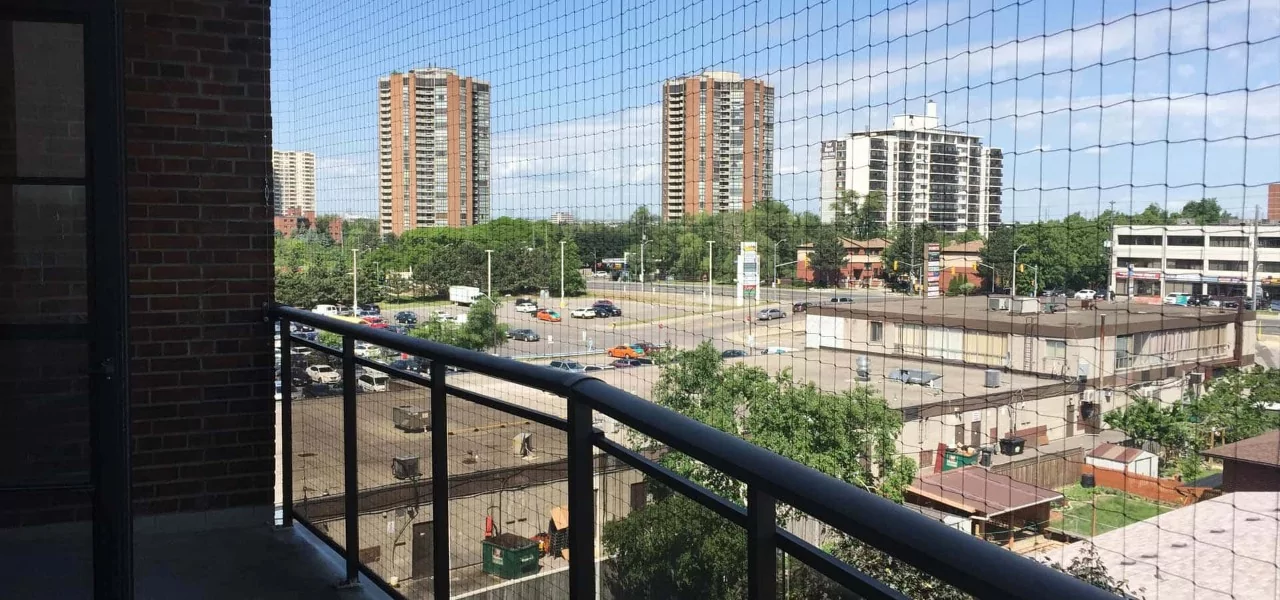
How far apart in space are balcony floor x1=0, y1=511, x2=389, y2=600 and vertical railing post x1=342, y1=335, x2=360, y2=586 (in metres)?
0.09

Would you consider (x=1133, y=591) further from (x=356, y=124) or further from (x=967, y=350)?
(x=356, y=124)

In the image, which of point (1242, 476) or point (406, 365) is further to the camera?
point (1242, 476)

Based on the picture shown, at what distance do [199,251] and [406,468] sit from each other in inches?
60.1

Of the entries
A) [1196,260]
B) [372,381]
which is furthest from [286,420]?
[1196,260]

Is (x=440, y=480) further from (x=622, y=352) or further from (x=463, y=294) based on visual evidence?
(x=463, y=294)

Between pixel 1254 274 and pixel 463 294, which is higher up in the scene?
pixel 1254 274

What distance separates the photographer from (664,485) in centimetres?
165

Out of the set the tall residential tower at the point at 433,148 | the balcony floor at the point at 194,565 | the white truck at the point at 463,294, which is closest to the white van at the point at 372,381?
the balcony floor at the point at 194,565

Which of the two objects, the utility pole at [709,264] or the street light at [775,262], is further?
the utility pole at [709,264]

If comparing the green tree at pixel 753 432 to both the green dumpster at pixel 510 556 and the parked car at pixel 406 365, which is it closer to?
the green dumpster at pixel 510 556

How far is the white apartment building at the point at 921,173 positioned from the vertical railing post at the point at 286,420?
2.55 meters

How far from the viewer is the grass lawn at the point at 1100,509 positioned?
3.96 metres

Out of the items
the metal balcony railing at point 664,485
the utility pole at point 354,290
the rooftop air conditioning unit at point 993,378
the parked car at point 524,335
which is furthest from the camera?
the utility pole at point 354,290

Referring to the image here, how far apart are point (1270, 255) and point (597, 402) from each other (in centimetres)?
241
